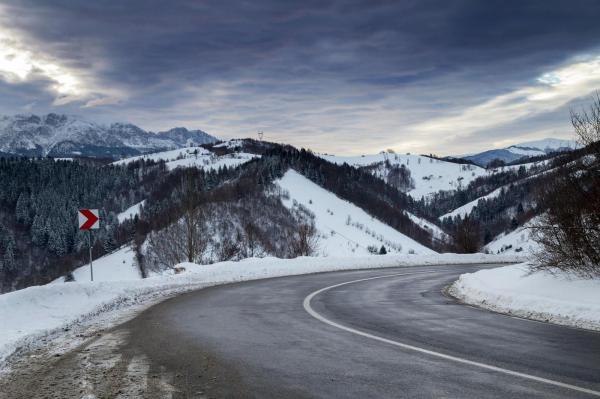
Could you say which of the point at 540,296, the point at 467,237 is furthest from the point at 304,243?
the point at 540,296

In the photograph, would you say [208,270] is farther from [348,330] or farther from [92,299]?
[348,330]

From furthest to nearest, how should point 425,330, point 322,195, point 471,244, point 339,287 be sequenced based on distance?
point 322,195 < point 471,244 < point 339,287 < point 425,330

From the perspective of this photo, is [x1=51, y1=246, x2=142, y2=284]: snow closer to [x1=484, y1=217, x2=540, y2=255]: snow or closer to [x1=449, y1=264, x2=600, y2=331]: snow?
[x1=484, y1=217, x2=540, y2=255]: snow

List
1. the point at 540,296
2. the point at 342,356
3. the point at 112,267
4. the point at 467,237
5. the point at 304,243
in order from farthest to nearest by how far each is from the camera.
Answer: the point at 112,267, the point at 467,237, the point at 304,243, the point at 540,296, the point at 342,356

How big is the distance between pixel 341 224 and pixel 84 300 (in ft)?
500

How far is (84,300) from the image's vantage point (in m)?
13.5

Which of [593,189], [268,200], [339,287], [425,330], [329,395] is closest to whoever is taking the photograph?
[329,395]

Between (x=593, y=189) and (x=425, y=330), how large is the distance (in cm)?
645

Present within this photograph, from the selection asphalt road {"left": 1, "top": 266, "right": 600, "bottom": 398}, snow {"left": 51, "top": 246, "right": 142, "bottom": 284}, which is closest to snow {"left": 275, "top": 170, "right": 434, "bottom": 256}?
snow {"left": 51, "top": 246, "right": 142, "bottom": 284}

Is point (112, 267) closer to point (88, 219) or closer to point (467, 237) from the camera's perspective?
point (467, 237)

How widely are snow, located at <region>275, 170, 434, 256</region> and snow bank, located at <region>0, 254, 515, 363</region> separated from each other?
10718 cm

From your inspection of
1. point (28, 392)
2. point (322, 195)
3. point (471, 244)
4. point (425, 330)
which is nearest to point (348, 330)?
point (425, 330)

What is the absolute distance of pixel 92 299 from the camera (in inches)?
548

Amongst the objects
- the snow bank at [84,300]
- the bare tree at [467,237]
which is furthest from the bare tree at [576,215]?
the bare tree at [467,237]
